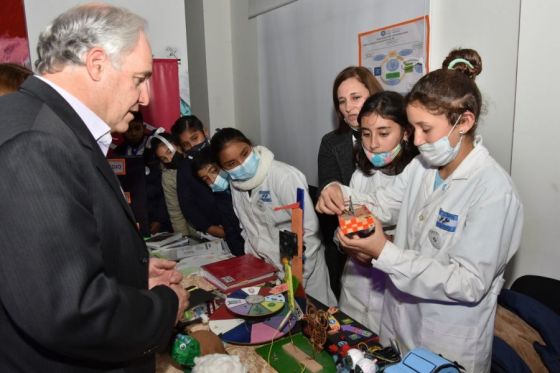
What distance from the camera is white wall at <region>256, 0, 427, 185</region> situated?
122 inches

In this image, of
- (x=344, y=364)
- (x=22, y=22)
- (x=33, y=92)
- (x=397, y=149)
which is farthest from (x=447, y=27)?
(x=22, y=22)

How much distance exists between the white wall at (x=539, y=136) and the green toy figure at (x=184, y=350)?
1769 mm

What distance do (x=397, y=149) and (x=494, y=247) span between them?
69 centimetres

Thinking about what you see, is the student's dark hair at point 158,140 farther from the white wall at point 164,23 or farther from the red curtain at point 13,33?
the red curtain at point 13,33

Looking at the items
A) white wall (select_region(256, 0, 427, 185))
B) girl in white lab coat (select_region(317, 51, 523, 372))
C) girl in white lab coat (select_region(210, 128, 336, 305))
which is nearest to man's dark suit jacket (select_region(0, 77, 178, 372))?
girl in white lab coat (select_region(317, 51, 523, 372))

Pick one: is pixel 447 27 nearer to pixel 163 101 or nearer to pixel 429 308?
pixel 429 308

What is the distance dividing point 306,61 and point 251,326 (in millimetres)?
2892

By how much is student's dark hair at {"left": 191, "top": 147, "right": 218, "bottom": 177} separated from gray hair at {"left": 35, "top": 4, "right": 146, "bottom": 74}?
62.4 inches

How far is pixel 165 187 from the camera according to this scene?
309cm

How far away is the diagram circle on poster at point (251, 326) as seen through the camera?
137 cm

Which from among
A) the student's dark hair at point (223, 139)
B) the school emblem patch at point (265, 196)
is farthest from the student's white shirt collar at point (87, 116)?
the school emblem patch at point (265, 196)

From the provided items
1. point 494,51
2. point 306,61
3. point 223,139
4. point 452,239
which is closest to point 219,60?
point 306,61

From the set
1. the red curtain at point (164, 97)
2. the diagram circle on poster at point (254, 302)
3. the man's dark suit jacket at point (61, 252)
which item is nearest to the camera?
the man's dark suit jacket at point (61, 252)

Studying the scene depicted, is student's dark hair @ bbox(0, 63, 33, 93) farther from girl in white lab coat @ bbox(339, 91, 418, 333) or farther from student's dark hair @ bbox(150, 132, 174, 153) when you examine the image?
girl in white lab coat @ bbox(339, 91, 418, 333)
